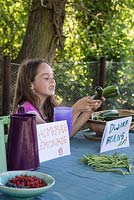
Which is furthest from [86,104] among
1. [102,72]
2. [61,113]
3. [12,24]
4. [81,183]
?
[12,24]

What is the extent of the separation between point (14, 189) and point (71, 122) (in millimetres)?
854

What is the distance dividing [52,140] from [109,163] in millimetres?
240

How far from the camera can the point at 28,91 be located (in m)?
2.18

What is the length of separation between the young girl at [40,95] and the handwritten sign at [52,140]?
36cm

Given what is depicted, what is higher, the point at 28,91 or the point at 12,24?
the point at 12,24

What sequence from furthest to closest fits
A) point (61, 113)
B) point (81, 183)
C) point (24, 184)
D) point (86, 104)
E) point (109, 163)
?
point (86, 104) → point (61, 113) → point (109, 163) → point (81, 183) → point (24, 184)

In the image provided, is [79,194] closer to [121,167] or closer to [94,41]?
[121,167]

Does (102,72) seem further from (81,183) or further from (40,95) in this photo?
(81,183)

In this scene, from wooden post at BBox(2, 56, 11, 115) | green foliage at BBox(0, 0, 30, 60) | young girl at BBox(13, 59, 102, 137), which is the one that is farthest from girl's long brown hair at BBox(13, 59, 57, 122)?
green foliage at BBox(0, 0, 30, 60)

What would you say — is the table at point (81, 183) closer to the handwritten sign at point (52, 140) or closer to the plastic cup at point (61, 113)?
the handwritten sign at point (52, 140)

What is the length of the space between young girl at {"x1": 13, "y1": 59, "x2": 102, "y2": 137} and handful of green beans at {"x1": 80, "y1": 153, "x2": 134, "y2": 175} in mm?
399

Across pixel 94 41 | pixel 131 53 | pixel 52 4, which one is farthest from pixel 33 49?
pixel 131 53

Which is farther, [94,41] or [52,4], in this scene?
[94,41]

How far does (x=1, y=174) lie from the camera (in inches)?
51.1
